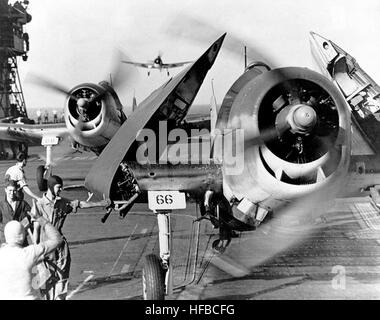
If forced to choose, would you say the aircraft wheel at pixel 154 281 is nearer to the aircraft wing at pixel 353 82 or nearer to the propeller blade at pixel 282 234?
the propeller blade at pixel 282 234

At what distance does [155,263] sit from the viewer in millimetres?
6785

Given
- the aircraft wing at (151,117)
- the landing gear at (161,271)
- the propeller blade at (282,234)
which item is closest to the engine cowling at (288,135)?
the propeller blade at (282,234)

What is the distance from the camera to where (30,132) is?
2245 centimetres

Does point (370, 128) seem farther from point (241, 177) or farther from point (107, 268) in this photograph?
point (107, 268)

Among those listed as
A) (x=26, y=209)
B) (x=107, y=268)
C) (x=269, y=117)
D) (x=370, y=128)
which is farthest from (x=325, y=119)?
(x=26, y=209)

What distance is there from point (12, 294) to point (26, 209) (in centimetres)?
436

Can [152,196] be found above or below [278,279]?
above

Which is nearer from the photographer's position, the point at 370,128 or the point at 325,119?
the point at 325,119

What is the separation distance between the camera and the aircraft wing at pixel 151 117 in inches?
248

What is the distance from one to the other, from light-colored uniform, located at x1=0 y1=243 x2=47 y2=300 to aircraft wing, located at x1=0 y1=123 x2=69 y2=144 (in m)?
15.5
